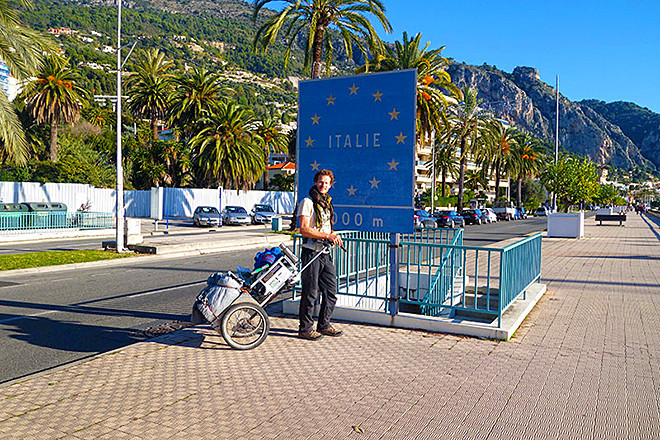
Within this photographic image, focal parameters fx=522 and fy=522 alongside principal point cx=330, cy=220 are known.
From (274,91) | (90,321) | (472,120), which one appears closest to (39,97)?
(472,120)

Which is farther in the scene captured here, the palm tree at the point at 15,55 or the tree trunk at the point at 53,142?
the tree trunk at the point at 53,142

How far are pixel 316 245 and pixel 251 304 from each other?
1.01 m

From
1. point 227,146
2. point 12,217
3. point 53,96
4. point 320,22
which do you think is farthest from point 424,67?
point 53,96

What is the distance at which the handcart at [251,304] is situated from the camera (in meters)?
5.79

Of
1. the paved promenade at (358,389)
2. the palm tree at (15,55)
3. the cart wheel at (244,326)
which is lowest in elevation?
the paved promenade at (358,389)

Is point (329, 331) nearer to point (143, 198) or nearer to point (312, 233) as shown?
point (312, 233)

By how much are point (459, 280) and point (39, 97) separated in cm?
4440

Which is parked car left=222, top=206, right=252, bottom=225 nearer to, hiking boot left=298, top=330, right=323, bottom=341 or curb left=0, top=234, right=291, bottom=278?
curb left=0, top=234, right=291, bottom=278

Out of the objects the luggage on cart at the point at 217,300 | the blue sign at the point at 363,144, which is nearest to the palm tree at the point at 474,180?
the blue sign at the point at 363,144

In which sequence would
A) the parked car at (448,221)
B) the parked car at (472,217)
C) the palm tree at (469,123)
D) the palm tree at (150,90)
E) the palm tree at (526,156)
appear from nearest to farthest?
the parked car at (448,221) < the parked car at (472,217) < the palm tree at (469,123) < the palm tree at (150,90) < the palm tree at (526,156)

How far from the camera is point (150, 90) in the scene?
5134 cm

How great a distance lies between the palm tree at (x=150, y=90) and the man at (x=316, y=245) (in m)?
47.3

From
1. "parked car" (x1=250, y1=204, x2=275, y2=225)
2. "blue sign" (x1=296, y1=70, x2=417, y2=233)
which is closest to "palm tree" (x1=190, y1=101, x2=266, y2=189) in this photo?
"parked car" (x1=250, y1=204, x2=275, y2=225)

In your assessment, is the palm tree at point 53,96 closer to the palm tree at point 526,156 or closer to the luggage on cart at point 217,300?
the luggage on cart at point 217,300
